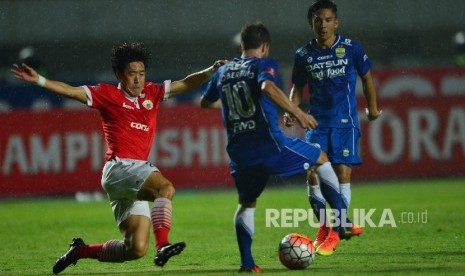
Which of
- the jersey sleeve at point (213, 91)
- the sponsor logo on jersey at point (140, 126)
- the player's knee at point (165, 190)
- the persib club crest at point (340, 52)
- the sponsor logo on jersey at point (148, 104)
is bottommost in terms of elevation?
the player's knee at point (165, 190)

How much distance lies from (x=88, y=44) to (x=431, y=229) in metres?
8.93

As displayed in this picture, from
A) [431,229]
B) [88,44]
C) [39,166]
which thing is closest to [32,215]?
[39,166]

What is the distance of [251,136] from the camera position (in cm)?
770

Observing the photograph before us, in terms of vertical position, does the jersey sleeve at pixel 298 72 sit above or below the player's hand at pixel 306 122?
above

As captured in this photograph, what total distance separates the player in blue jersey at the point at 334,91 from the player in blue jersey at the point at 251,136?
1685mm

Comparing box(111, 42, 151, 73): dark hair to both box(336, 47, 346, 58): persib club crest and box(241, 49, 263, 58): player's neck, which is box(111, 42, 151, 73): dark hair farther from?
box(336, 47, 346, 58): persib club crest

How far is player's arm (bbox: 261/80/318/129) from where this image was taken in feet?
24.1

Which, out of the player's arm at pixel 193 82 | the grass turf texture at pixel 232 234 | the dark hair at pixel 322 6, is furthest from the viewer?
the dark hair at pixel 322 6

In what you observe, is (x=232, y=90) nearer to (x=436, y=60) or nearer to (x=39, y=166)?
(x=39, y=166)

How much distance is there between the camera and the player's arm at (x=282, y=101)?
734 centimetres

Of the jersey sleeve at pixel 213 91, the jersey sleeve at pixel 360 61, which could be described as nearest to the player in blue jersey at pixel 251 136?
the jersey sleeve at pixel 213 91

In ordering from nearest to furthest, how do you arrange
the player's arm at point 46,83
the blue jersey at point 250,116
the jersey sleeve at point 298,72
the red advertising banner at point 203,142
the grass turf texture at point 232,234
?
the blue jersey at point 250,116
the player's arm at point 46,83
the grass turf texture at point 232,234
the jersey sleeve at point 298,72
the red advertising banner at point 203,142

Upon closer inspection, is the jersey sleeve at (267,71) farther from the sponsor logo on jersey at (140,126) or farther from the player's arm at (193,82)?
the sponsor logo on jersey at (140,126)

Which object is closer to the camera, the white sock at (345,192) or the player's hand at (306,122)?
the player's hand at (306,122)
